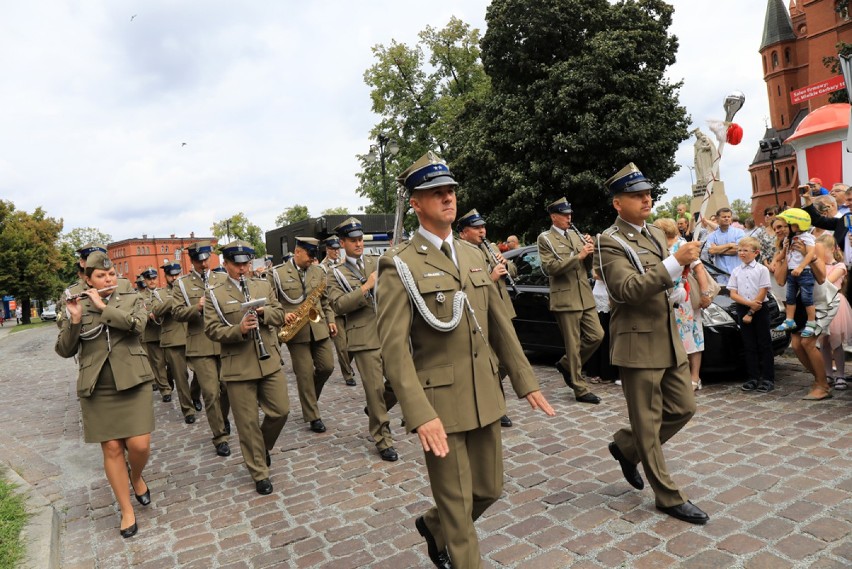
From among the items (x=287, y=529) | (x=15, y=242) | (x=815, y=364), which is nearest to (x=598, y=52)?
(x=815, y=364)

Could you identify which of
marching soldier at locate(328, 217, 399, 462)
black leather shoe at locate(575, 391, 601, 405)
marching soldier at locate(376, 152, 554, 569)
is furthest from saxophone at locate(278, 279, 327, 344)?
marching soldier at locate(376, 152, 554, 569)

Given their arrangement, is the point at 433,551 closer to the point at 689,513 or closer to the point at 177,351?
the point at 689,513

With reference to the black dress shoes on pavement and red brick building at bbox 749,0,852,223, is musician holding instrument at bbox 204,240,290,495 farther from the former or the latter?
red brick building at bbox 749,0,852,223

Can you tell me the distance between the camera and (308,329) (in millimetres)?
7445

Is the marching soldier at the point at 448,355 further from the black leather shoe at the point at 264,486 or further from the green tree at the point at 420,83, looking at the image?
the green tree at the point at 420,83

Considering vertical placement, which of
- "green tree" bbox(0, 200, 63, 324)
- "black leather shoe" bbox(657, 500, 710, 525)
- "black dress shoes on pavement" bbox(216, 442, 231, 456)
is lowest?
"black leather shoe" bbox(657, 500, 710, 525)

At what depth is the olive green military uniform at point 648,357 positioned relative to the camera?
403 centimetres

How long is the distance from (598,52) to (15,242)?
4641 centimetres

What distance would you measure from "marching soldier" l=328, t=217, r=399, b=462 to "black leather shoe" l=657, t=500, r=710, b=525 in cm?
269

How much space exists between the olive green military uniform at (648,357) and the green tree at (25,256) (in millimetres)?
54400

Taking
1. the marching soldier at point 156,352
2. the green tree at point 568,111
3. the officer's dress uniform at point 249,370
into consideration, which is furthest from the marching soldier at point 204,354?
the green tree at point 568,111

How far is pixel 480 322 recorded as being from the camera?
3189 mm

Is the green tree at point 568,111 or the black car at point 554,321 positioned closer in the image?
the black car at point 554,321

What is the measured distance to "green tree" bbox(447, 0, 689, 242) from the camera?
22.2 m
